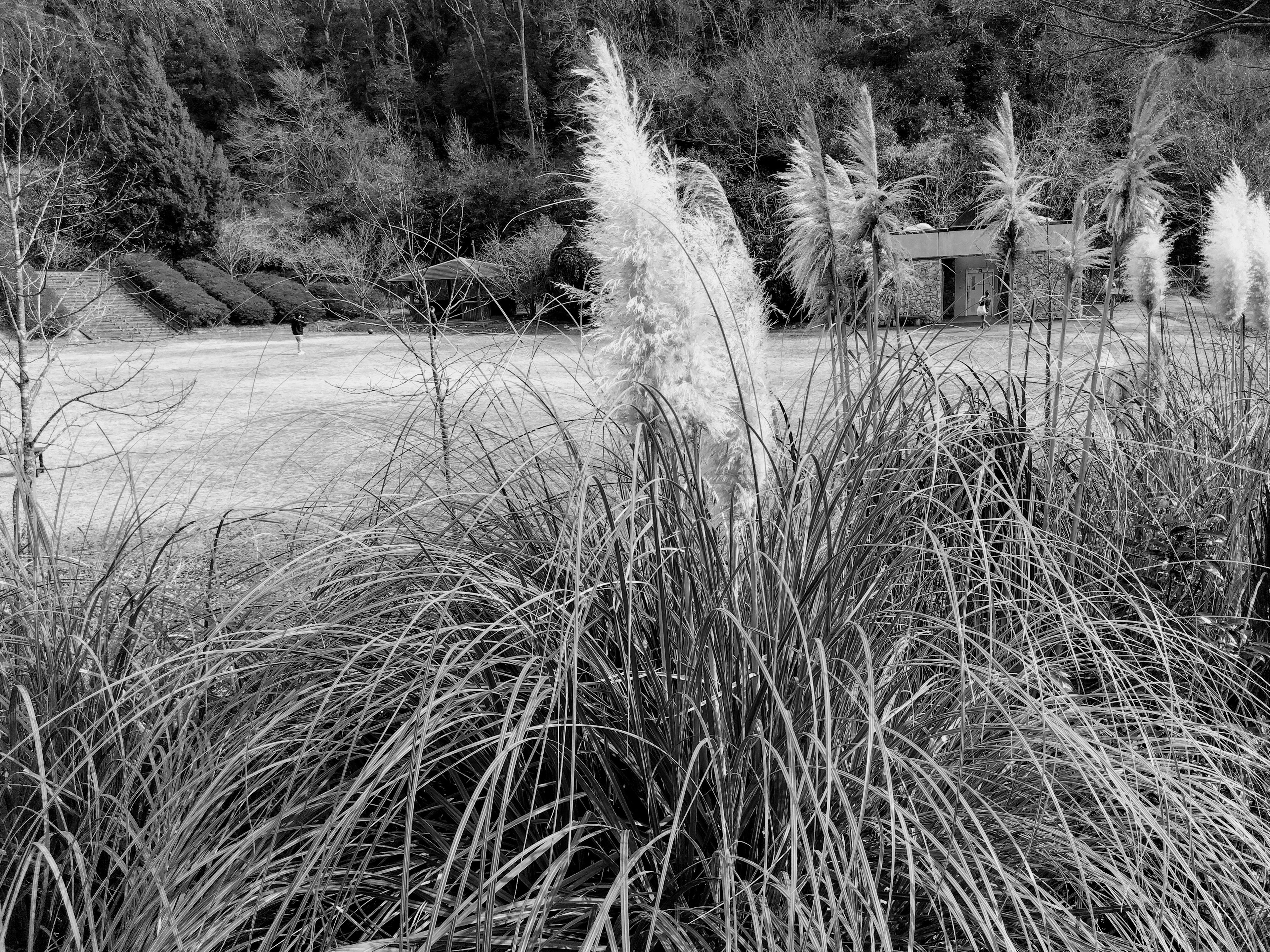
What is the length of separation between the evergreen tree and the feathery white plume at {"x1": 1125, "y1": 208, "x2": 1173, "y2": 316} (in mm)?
47671

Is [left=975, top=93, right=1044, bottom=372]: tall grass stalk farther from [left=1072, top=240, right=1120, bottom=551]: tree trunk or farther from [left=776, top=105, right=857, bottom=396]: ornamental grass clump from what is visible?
[left=776, top=105, right=857, bottom=396]: ornamental grass clump

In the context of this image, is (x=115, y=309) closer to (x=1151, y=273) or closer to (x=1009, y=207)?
(x=1151, y=273)

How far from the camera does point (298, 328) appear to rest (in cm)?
2283

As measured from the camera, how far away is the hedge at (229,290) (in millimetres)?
38906

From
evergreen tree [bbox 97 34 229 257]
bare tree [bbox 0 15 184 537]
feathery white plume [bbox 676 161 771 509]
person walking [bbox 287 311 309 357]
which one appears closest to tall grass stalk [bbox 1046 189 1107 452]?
feathery white plume [bbox 676 161 771 509]

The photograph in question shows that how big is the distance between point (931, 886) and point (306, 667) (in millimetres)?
1154

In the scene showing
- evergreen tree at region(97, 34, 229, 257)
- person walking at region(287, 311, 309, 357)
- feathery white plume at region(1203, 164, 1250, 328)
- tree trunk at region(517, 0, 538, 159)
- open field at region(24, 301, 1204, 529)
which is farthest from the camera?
tree trunk at region(517, 0, 538, 159)

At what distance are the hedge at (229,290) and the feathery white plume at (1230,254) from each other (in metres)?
37.2

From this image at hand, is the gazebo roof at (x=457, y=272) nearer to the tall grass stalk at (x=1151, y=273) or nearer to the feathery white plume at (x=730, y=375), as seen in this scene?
the feathery white plume at (x=730, y=375)

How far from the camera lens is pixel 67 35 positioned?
20.3 feet

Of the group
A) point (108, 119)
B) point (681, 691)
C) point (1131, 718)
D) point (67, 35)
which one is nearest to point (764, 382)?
point (681, 691)

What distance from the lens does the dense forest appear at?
20.7 meters

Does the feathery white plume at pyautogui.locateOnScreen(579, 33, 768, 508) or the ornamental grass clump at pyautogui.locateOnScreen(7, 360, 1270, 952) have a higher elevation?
the feathery white plume at pyautogui.locateOnScreen(579, 33, 768, 508)

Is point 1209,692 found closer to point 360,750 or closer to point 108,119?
point 360,750
